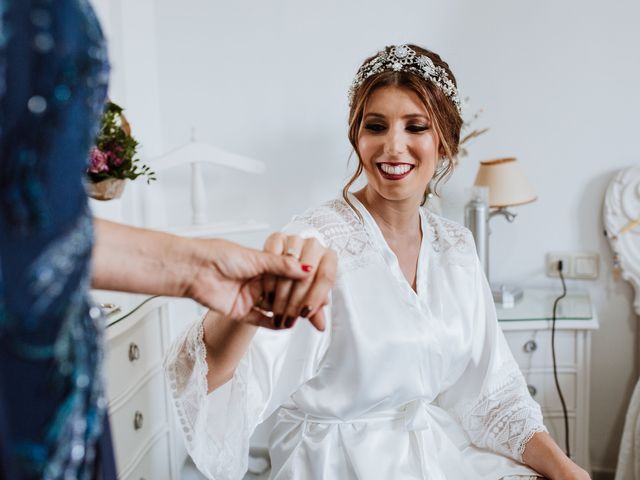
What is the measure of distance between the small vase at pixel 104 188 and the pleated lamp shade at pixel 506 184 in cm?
121

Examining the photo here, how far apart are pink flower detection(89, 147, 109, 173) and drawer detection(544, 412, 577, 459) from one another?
158 centimetres

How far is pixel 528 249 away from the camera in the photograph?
2445 mm

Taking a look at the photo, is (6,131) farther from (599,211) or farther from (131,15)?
→ (599,211)

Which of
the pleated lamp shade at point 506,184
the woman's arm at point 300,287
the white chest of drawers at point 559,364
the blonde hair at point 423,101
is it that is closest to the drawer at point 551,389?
the white chest of drawers at point 559,364

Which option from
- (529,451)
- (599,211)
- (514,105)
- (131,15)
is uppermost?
(131,15)

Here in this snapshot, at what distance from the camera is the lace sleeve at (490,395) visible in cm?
140

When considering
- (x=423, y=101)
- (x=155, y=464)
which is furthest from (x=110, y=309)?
(x=423, y=101)

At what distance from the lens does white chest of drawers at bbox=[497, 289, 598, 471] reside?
2.12 m

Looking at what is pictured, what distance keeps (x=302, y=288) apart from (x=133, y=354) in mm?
976

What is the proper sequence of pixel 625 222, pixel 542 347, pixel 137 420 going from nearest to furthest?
1. pixel 137 420
2. pixel 542 347
3. pixel 625 222

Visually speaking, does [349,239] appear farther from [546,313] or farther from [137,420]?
[546,313]

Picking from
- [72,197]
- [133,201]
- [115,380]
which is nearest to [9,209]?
[72,197]

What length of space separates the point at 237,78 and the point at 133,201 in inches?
23.7

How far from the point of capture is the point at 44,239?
512mm
